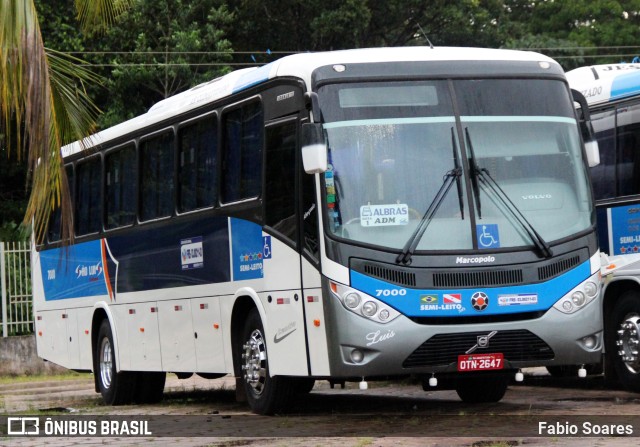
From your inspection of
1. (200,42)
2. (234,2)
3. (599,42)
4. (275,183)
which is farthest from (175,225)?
(599,42)

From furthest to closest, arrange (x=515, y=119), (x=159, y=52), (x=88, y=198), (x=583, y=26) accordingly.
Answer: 1. (x=583, y=26)
2. (x=159, y=52)
3. (x=88, y=198)
4. (x=515, y=119)

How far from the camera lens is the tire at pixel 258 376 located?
13430mm

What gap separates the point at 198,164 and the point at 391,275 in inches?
157

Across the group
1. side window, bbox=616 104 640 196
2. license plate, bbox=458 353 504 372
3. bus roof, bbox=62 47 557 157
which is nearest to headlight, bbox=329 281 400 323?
license plate, bbox=458 353 504 372

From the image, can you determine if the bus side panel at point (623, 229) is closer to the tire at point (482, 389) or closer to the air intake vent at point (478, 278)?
the tire at point (482, 389)

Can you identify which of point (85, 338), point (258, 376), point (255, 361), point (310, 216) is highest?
point (310, 216)

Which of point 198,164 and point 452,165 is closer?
point 452,165

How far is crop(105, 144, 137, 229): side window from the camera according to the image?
17.2 meters

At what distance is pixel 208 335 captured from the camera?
1493 centimetres

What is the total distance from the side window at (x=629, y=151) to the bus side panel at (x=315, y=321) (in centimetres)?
432

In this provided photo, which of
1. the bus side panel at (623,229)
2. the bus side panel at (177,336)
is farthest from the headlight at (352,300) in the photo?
the bus side panel at (623,229)

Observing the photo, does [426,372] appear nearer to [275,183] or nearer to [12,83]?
[275,183]

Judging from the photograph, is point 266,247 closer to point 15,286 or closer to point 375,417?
point 375,417

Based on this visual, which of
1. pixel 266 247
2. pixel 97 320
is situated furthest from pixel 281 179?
pixel 97 320
